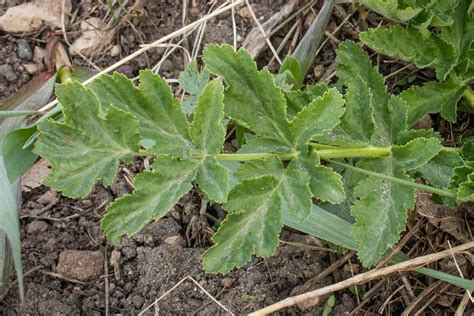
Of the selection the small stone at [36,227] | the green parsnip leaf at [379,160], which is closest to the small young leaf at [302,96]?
the green parsnip leaf at [379,160]

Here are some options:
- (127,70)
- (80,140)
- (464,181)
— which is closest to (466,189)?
(464,181)

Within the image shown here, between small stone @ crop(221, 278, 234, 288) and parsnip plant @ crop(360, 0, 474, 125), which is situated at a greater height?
parsnip plant @ crop(360, 0, 474, 125)

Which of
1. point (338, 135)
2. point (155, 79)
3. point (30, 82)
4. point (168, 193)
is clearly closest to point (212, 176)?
Answer: point (168, 193)

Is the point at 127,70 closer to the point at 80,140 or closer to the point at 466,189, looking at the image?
the point at 80,140

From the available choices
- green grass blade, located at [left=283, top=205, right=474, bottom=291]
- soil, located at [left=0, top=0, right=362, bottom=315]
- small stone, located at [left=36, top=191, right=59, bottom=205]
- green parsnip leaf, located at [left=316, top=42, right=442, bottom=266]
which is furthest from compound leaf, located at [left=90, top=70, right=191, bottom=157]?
small stone, located at [left=36, top=191, right=59, bottom=205]

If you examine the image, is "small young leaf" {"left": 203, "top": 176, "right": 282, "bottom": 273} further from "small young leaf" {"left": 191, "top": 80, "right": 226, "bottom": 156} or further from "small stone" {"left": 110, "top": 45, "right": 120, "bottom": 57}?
"small stone" {"left": 110, "top": 45, "right": 120, "bottom": 57}
